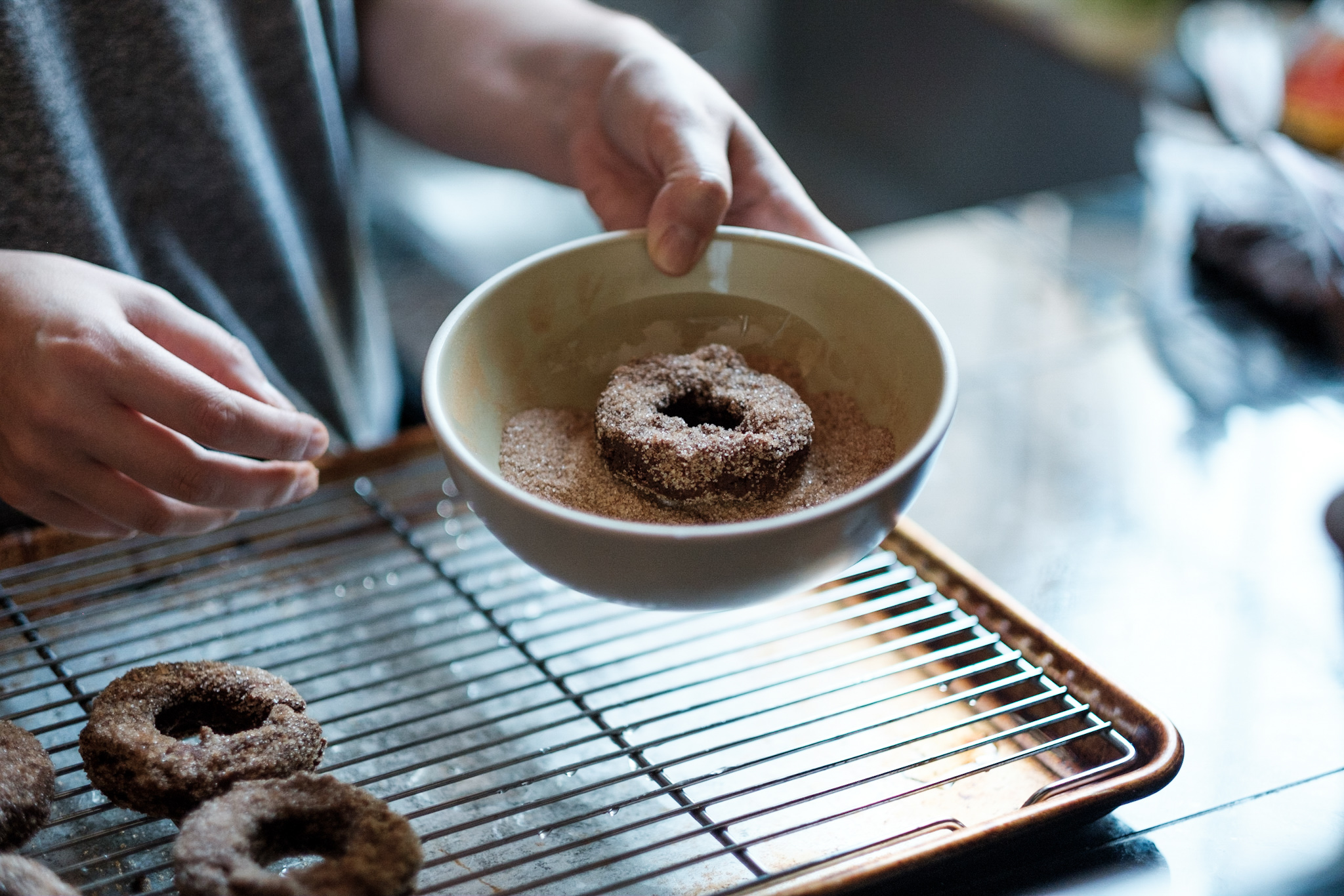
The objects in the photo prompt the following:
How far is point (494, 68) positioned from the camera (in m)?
1.08

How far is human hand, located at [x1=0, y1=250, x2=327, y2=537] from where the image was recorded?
2.15 ft

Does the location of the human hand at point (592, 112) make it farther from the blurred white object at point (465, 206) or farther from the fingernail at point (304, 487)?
the blurred white object at point (465, 206)

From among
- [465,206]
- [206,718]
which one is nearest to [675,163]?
[206,718]

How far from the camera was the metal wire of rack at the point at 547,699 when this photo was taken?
2.07ft

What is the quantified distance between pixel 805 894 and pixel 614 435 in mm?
283

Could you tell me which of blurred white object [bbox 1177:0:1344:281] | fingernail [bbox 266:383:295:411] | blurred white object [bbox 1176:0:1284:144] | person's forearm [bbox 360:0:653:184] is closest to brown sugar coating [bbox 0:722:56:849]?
fingernail [bbox 266:383:295:411]

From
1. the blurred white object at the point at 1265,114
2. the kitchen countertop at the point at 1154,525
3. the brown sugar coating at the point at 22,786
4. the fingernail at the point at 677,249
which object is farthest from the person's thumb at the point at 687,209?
the blurred white object at the point at 1265,114

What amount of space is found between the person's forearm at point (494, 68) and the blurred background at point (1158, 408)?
18 centimetres

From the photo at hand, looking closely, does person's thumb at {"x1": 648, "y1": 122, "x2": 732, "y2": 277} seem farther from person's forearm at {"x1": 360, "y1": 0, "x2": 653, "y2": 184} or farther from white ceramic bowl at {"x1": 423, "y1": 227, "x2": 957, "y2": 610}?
person's forearm at {"x1": 360, "y1": 0, "x2": 653, "y2": 184}

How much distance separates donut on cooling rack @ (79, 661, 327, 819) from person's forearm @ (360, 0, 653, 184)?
0.55 meters

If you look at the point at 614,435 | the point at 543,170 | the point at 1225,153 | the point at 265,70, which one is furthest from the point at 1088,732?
the point at 1225,153

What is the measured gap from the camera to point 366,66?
1236 mm

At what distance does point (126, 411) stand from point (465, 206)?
89.9 inches

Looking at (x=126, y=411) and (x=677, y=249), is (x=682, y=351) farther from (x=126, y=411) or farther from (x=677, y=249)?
(x=126, y=411)
